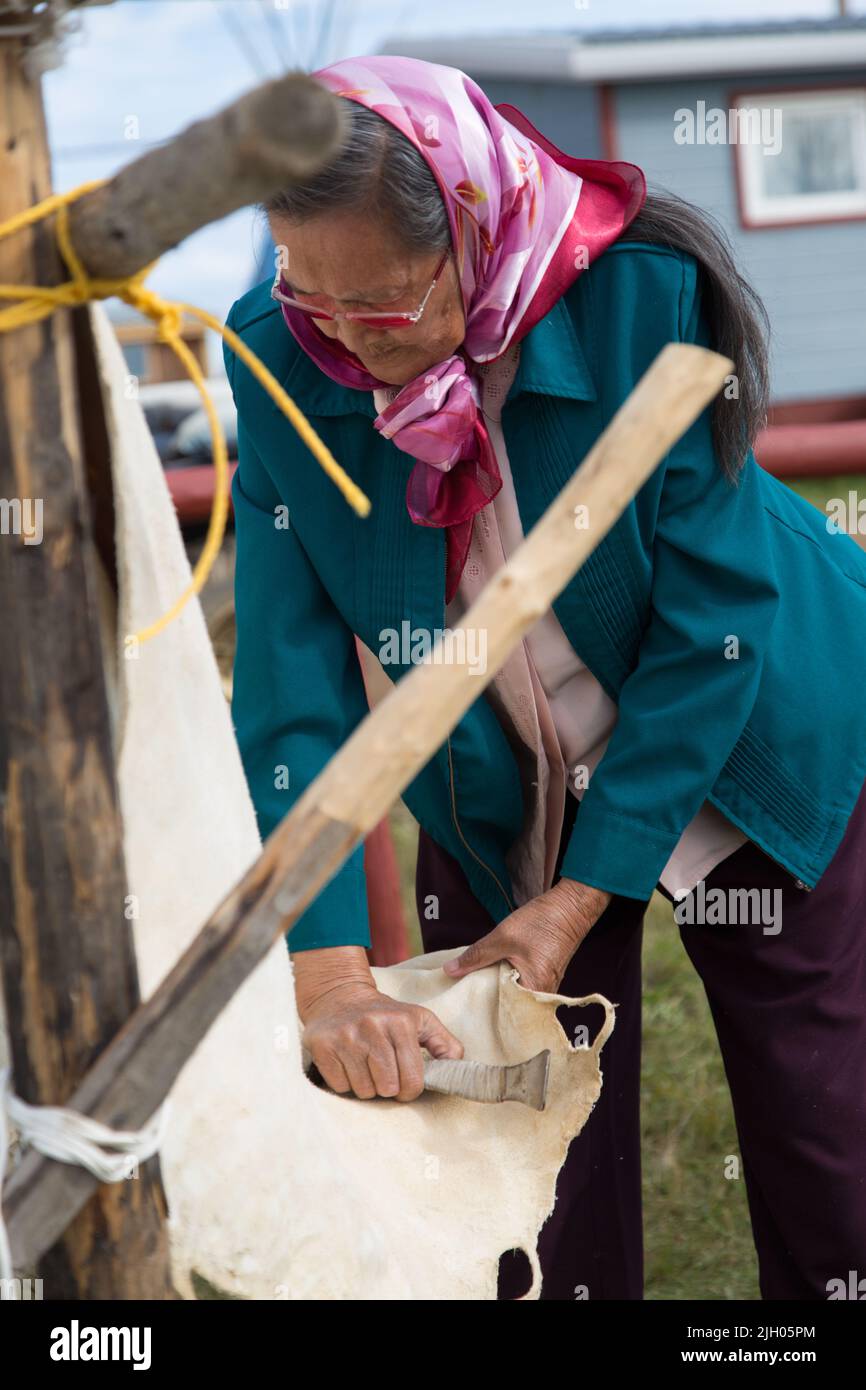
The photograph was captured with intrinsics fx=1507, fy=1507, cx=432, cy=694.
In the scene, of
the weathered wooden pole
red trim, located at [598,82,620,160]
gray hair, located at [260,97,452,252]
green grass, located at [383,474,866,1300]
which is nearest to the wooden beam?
the weathered wooden pole

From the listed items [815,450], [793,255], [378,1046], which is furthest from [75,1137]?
[793,255]

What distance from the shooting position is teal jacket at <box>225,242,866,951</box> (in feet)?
5.41

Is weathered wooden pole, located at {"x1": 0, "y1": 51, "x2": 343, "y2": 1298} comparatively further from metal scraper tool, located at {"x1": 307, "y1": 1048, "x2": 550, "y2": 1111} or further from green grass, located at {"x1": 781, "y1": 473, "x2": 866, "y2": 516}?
green grass, located at {"x1": 781, "y1": 473, "x2": 866, "y2": 516}

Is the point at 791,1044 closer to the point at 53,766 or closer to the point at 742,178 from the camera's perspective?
the point at 53,766

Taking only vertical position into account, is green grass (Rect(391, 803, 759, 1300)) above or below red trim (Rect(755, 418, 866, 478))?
below

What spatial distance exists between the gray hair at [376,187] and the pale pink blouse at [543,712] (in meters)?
0.24

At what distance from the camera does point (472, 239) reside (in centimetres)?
154

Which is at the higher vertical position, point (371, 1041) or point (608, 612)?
point (608, 612)

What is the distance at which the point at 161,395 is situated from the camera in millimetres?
8219

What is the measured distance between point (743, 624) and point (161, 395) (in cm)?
698

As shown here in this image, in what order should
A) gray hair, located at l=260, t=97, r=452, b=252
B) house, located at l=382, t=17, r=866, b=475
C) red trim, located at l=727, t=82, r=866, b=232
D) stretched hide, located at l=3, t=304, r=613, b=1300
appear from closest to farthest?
stretched hide, located at l=3, t=304, r=613, b=1300, gray hair, located at l=260, t=97, r=452, b=252, house, located at l=382, t=17, r=866, b=475, red trim, located at l=727, t=82, r=866, b=232

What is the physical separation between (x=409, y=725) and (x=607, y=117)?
1078 cm

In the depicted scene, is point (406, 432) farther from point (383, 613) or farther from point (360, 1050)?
point (360, 1050)

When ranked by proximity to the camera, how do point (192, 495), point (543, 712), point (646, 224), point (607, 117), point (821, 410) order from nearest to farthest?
point (646, 224), point (543, 712), point (192, 495), point (607, 117), point (821, 410)
